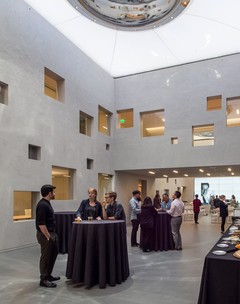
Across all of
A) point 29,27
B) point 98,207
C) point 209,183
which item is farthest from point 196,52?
point 209,183

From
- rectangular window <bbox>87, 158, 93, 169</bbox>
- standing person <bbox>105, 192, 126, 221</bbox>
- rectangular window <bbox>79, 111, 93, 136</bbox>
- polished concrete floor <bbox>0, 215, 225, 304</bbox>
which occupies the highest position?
rectangular window <bbox>79, 111, 93, 136</bbox>

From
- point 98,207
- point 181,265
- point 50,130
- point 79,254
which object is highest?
point 50,130

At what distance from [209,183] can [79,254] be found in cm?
3467

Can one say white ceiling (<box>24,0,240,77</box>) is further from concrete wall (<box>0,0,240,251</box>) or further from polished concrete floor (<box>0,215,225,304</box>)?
polished concrete floor (<box>0,215,225,304</box>)

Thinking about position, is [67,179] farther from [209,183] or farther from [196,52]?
[209,183]

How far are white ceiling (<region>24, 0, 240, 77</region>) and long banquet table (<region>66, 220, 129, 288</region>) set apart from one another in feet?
25.6

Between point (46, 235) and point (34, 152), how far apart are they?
5.51 m

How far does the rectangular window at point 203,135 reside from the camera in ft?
43.3

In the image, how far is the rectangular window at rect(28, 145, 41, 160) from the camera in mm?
9505

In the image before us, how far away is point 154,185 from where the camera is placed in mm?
21141

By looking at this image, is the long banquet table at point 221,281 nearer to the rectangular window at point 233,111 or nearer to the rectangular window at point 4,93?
the rectangular window at point 4,93

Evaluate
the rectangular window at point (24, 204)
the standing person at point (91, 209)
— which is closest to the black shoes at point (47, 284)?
the standing person at point (91, 209)

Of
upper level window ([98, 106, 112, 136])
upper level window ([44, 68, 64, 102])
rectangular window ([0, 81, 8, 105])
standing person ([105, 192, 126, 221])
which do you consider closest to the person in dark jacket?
standing person ([105, 192, 126, 221])

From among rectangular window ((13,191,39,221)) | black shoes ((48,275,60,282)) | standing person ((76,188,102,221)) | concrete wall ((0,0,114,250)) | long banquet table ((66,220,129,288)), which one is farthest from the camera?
rectangular window ((13,191,39,221))
